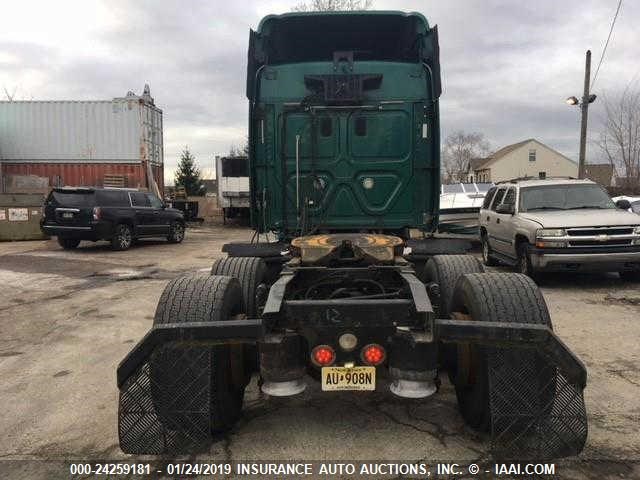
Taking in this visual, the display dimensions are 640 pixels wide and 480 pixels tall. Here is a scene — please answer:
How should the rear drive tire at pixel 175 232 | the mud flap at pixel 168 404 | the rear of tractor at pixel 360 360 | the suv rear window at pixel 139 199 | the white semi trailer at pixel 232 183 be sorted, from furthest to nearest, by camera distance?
1. the white semi trailer at pixel 232 183
2. the rear drive tire at pixel 175 232
3. the suv rear window at pixel 139 199
4. the mud flap at pixel 168 404
5. the rear of tractor at pixel 360 360

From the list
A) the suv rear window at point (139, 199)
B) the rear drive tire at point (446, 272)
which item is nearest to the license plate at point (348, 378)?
the rear drive tire at point (446, 272)

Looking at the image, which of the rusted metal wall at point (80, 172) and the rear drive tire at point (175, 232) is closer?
the rear drive tire at point (175, 232)

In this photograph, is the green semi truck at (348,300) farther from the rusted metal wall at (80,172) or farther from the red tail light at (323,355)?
the rusted metal wall at (80,172)

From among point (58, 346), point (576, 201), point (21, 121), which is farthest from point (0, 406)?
point (21, 121)

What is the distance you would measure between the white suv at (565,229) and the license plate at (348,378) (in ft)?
20.7

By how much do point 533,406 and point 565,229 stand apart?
616 cm

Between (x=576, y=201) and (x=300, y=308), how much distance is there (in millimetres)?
7967

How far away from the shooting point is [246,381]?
3.57 metres

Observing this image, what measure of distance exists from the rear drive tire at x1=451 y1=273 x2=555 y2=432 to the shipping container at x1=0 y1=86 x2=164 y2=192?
19436mm

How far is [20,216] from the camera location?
17.4m

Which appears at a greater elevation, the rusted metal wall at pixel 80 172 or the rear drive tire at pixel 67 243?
the rusted metal wall at pixel 80 172

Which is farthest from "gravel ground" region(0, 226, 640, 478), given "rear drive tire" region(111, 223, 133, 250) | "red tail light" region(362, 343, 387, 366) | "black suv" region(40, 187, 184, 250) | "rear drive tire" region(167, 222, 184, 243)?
"rear drive tire" region(167, 222, 184, 243)

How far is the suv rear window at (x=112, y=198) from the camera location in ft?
47.9

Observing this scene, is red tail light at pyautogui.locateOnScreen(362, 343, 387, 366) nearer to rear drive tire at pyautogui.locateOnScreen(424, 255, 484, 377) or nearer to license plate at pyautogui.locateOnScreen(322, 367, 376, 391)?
license plate at pyautogui.locateOnScreen(322, 367, 376, 391)
